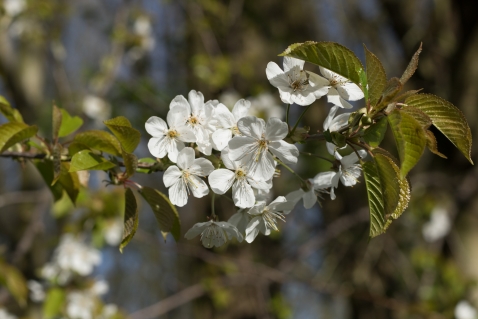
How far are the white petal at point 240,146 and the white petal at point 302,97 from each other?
11cm

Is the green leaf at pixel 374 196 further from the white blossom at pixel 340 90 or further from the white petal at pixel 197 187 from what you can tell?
the white petal at pixel 197 187

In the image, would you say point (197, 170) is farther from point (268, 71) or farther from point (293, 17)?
point (293, 17)

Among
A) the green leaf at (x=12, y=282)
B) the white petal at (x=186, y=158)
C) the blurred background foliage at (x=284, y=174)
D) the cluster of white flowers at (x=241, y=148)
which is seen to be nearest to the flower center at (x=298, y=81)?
the cluster of white flowers at (x=241, y=148)

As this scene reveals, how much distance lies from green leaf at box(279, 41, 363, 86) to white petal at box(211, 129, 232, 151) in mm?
178

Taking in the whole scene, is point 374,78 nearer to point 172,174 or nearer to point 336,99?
point 336,99

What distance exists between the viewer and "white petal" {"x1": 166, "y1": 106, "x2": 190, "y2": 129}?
845mm

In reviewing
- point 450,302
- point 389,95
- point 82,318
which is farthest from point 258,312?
point 389,95

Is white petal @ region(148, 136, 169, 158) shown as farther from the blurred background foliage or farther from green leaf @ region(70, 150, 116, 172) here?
the blurred background foliage

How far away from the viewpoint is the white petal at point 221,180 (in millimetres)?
782

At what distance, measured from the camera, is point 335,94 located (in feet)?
2.71

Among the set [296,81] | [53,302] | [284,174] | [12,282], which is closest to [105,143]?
[296,81]

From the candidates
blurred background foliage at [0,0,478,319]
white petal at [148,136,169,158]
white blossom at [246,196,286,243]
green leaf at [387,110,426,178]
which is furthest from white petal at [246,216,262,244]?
blurred background foliage at [0,0,478,319]

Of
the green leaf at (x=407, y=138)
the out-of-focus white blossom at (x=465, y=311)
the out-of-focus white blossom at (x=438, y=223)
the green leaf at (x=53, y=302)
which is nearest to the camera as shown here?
the green leaf at (x=407, y=138)

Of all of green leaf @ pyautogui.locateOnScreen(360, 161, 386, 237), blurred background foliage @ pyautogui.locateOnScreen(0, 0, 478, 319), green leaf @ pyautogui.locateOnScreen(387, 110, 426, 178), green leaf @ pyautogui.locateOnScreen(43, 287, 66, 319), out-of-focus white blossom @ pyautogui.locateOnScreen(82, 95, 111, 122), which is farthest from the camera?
out-of-focus white blossom @ pyautogui.locateOnScreen(82, 95, 111, 122)
